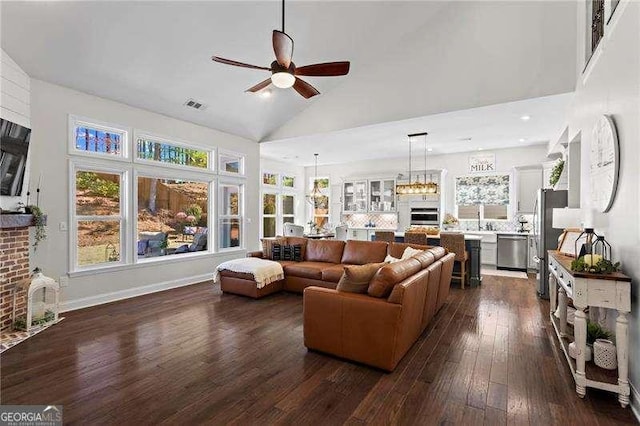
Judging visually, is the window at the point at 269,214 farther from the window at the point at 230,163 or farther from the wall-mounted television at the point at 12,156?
the wall-mounted television at the point at 12,156

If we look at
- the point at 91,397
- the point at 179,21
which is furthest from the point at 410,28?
the point at 91,397

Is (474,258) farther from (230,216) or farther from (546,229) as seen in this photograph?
(230,216)

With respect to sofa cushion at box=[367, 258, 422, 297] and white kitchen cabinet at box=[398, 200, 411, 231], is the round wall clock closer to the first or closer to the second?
sofa cushion at box=[367, 258, 422, 297]

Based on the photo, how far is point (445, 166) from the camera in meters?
8.77

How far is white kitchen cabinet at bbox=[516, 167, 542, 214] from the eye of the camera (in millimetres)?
7684

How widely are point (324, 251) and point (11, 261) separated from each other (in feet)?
14.3

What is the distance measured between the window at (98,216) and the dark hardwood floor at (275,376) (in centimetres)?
107

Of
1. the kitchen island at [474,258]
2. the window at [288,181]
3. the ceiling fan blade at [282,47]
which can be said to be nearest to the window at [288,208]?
the window at [288,181]

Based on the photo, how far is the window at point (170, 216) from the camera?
5.58 meters

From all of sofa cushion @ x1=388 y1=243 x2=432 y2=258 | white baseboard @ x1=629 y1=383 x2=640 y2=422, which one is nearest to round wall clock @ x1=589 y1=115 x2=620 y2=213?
white baseboard @ x1=629 y1=383 x2=640 y2=422

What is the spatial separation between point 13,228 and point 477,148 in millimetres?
8979

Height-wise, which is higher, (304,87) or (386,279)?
(304,87)

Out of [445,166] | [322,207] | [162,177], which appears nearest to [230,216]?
[162,177]

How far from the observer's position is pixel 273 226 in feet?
33.0
